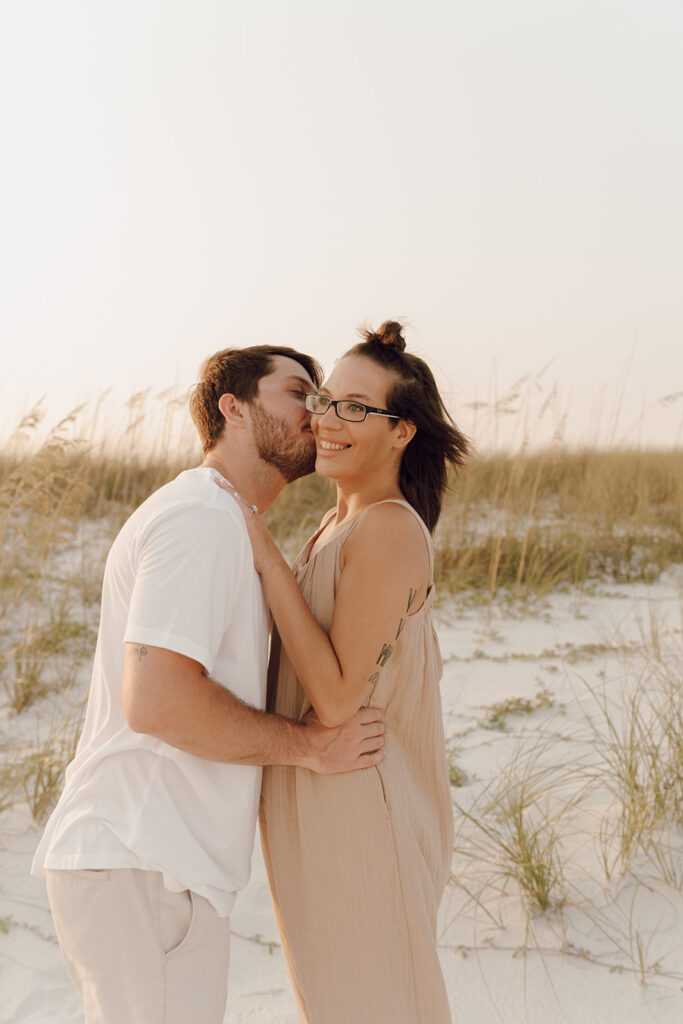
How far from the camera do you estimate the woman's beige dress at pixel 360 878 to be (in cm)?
196

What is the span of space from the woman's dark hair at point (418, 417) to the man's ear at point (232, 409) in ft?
1.07

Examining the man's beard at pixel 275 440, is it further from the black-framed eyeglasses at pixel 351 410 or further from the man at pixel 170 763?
the man at pixel 170 763

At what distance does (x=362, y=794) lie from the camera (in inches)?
78.2

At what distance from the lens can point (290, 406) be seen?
2.32 metres

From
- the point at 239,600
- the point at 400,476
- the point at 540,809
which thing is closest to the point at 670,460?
the point at 540,809

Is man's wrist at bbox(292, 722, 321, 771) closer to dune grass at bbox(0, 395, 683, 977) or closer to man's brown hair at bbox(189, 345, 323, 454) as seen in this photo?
man's brown hair at bbox(189, 345, 323, 454)

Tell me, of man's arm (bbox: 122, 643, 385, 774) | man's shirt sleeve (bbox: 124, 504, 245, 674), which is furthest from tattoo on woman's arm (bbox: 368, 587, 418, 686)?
man's shirt sleeve (bbox: 124, 504, 245, 674)

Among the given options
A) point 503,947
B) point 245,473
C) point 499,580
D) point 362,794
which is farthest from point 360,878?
point 499,580

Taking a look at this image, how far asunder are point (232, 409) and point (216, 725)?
89 centimetres

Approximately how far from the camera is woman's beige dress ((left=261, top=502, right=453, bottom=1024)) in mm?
1965

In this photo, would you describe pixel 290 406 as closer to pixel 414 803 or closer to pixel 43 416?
pixel 414 803

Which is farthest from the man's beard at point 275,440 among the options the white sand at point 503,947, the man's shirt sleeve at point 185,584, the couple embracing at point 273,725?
the white sand at point 503,947

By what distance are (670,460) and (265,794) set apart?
912cm

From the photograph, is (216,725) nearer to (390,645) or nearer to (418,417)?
(390,645)
